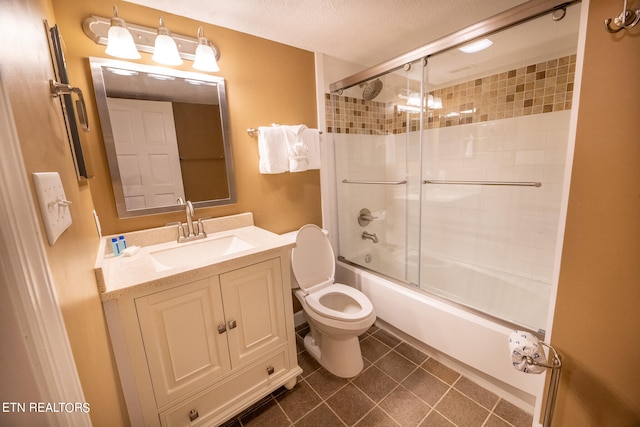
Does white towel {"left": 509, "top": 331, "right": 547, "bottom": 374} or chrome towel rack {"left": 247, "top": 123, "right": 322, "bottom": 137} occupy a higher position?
chrome towel rack {"left": 247, "top": 123, "right": 322, "bottom": 137}

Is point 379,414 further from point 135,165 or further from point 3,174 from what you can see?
point 135,165

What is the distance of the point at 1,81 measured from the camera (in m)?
0.33

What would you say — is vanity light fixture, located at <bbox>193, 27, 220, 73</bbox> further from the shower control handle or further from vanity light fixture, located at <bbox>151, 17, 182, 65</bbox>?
the shower control handle

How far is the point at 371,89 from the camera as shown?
212 cm

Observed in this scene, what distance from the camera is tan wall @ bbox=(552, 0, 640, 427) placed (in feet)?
2.77

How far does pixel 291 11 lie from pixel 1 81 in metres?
1.49

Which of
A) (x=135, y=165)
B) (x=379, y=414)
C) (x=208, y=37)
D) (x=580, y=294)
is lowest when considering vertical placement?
(x=379, y=414)

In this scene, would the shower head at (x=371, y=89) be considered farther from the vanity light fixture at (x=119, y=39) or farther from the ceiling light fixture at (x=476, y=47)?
the vanity light fixture at (x=119, y=39)

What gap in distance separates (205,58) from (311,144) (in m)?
0.80

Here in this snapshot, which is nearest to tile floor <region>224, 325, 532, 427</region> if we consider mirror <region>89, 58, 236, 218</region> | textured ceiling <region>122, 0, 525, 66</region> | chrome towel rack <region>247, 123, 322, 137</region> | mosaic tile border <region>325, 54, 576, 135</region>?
mirror <region>89, 58, 236, 218</region>

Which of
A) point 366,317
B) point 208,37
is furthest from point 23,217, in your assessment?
point 208,37

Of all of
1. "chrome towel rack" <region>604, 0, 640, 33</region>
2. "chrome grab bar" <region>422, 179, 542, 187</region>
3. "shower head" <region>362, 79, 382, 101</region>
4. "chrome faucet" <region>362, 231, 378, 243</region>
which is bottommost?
"chrome faucet" <region>362, 231, 378, 243</region>

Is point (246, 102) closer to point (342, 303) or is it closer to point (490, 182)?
point (342, 303)

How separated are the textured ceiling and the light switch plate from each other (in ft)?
4.27
